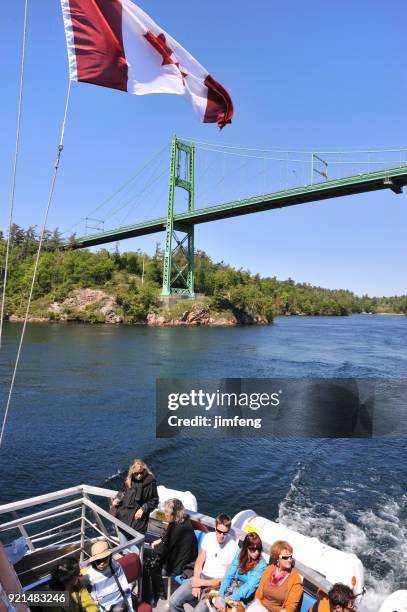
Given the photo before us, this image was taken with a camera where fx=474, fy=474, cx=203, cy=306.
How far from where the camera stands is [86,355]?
27.0m

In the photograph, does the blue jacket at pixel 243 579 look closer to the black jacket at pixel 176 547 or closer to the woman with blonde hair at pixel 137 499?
the black jacket at pixel 176 547

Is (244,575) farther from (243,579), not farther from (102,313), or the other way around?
(102,313)

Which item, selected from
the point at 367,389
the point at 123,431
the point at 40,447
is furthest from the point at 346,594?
the point at 367,389

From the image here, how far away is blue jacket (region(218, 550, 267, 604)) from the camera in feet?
11.0

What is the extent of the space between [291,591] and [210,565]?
2.23 feet

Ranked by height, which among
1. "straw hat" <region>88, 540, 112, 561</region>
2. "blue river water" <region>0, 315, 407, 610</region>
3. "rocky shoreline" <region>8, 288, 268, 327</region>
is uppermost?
"rocky shoreline" <region>8, 288, 268, 327</region>

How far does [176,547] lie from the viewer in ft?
12.2

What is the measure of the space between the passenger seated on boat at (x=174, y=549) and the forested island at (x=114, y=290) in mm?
48630

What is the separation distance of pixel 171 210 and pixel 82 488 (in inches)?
1958

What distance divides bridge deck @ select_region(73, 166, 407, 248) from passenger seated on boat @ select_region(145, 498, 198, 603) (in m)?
36.9

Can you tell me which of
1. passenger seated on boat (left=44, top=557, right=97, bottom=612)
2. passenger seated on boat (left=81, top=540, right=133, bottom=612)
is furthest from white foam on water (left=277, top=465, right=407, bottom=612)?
passenger seated on boat (left=44, top=557, right=97, bottom=612)

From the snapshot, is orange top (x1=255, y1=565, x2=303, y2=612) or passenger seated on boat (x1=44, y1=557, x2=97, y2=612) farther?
orange top (x1=255, y1=565, x2=303, y2=612)

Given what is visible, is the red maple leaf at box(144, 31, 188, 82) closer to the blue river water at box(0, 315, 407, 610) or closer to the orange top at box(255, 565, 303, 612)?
the orange top at box(255, 565, 303, 612)

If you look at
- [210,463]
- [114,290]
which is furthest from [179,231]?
[210,463]
